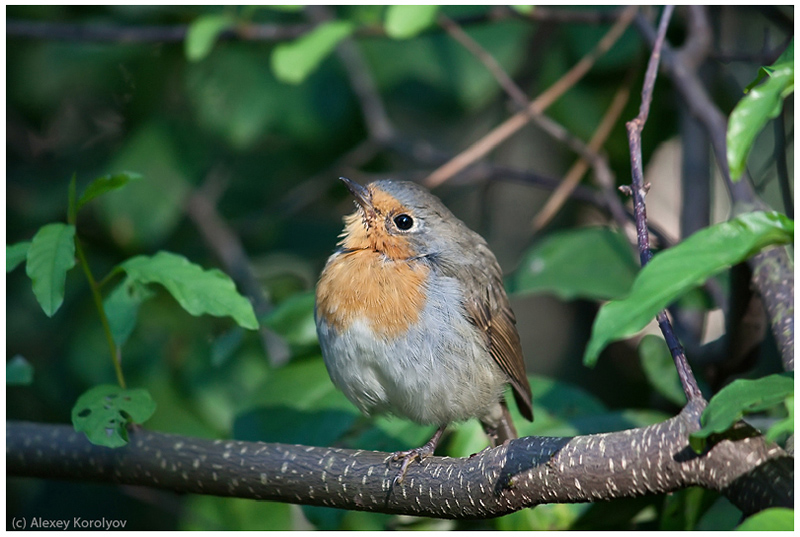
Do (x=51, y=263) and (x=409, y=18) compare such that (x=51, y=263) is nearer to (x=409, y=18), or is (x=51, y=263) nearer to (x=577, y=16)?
(x=409, y=18)

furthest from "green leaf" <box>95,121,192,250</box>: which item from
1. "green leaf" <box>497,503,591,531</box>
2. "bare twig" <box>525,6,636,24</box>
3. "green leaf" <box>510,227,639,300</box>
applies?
"green leaf" <box>497,503,591,531</box>

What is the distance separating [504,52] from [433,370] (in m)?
2.22

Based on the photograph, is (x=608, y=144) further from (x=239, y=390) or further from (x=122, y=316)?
(x=122, y=316)

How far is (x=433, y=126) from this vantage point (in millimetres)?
5668

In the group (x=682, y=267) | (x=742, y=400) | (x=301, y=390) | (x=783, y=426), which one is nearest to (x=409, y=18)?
(x=301, y=390)

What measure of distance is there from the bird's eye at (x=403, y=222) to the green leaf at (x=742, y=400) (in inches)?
79.3

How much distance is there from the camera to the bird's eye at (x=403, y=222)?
340 cm

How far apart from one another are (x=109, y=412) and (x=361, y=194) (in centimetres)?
150

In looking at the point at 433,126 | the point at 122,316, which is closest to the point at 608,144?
the point at 433,126

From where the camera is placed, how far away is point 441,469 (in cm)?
239

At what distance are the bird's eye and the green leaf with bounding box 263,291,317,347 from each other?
1.76 feet

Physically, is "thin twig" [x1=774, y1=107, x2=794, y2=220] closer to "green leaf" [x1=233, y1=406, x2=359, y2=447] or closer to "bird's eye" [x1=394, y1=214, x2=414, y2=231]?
"bird's eye" [x1=394, y1=214, x2=414, y2=231]

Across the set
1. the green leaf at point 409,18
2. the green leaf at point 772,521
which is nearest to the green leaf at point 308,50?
the green leaf at point 409,18

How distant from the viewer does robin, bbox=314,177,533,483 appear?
3045mm
